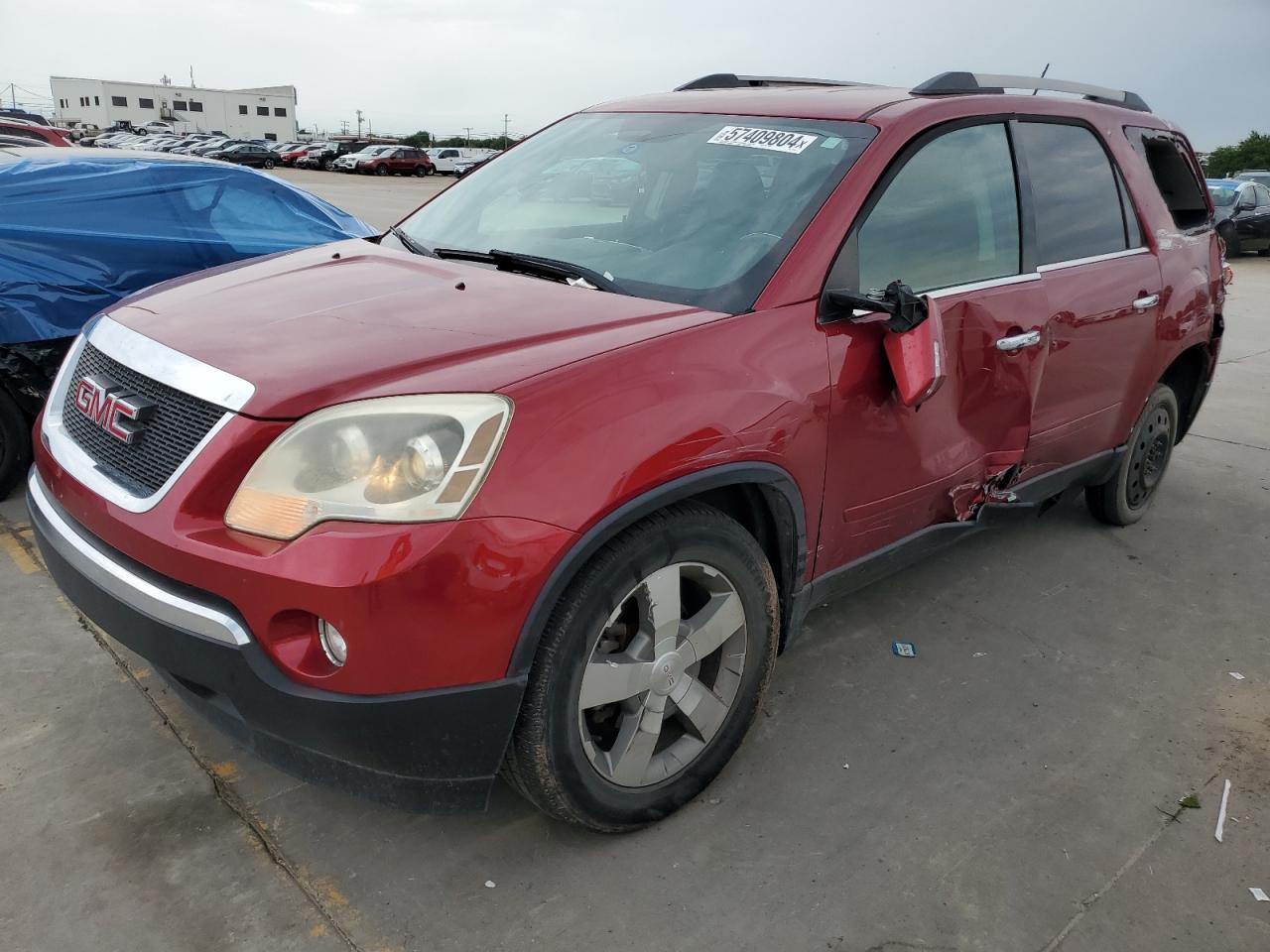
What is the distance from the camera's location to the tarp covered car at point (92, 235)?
4.25 meters

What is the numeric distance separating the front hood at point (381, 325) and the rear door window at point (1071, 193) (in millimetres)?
1669

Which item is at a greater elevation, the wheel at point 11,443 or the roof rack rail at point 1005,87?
the roof rack rail at point 1005,87

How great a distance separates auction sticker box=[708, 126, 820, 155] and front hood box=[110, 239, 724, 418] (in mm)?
767

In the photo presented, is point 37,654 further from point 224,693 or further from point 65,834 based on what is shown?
point 224,693

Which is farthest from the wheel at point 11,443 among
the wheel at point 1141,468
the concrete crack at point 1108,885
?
the wheel at point 1141,468

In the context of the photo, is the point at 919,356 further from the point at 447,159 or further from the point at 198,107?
the point at 198,107

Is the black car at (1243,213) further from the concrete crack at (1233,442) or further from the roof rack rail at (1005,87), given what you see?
the roof rack rail at (1005,87)

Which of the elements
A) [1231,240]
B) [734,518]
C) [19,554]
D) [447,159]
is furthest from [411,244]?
[447,159]

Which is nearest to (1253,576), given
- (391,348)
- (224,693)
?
(391,348)

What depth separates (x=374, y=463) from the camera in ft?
6.39

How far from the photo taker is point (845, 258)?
2658 mm

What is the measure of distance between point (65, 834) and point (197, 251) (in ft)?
10.5

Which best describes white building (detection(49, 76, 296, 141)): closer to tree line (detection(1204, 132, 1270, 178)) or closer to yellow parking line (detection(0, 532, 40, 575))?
tree line (detection(1204, 132, 1270, 178))

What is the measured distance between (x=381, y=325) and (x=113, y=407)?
2.07 feet
